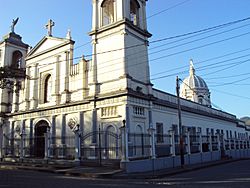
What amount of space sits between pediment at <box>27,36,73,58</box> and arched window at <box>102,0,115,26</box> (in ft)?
13.2

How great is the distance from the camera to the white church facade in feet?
66.2

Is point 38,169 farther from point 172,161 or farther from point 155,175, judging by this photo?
point 172,161

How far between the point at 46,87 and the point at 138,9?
11431 millimetres

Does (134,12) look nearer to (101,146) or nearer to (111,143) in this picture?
(111,143)

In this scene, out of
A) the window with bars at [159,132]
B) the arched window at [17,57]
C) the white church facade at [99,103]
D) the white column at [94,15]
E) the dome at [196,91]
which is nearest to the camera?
the white church facade at [99,103]

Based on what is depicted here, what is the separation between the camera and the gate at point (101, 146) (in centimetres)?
1980

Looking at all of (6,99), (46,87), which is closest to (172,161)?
(46,87)

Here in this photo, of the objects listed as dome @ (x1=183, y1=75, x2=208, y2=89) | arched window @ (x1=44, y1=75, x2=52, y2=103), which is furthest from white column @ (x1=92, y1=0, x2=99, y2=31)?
dome @ (x1=183, y1=75, x2=208, y2=89)

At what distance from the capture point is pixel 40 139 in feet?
86.3

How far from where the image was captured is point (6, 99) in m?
30.5

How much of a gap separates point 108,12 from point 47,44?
699cm

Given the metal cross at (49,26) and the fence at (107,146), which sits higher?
the metal cross at (49,26)

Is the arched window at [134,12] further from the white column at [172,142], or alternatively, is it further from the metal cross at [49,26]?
the white column at [172,142]

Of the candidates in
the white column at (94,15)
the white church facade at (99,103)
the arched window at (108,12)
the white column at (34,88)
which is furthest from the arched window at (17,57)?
the arched window at (108,12)
